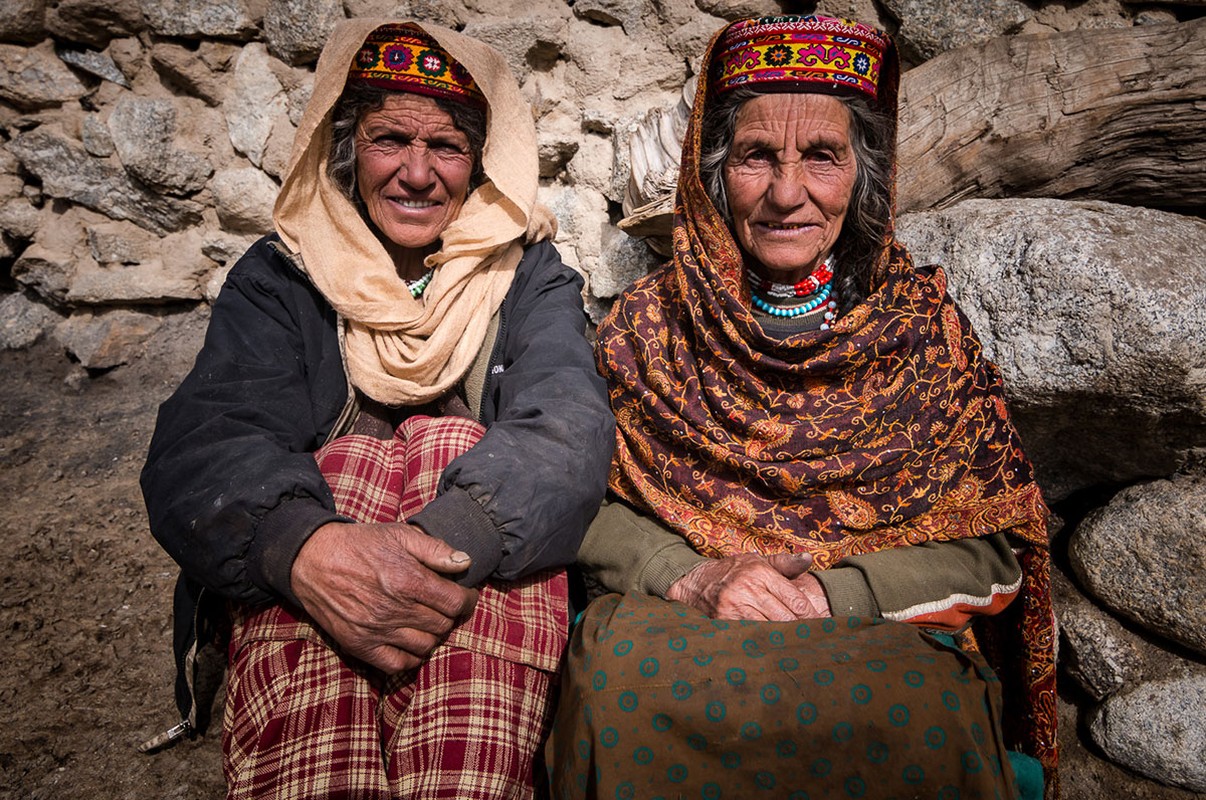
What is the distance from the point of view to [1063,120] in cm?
233

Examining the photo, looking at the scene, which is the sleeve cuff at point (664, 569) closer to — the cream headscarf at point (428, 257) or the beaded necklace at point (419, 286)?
the cream headscarf at point (428, 257)

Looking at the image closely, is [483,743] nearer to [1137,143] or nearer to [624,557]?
[624,557]

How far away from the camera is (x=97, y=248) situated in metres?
3.58

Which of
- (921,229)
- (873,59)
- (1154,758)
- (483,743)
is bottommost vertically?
(1154,758)

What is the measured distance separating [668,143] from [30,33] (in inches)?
116

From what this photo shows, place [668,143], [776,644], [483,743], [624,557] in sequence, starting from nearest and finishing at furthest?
[776,644]
[483,743]
[624,557]
[668,143]

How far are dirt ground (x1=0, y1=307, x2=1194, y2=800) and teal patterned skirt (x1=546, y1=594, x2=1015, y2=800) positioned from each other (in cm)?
123

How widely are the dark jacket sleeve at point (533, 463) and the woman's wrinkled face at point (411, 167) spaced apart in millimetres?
418

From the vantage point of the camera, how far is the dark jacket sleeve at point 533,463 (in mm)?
1558

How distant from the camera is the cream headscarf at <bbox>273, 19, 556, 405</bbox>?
2016mm

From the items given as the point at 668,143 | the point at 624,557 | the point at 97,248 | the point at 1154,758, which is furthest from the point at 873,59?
the point at 97,248

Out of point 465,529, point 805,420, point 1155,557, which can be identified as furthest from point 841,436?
point 1155,557

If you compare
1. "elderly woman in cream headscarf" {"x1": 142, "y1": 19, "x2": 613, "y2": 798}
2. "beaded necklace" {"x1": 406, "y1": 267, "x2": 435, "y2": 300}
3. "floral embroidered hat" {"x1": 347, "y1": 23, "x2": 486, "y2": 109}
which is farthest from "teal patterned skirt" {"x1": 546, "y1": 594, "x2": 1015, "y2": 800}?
"floral embroidered hat" {"x1": 347, "y1": 23, "x2": 486, "y2": 109}

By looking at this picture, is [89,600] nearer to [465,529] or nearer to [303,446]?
[303,446]
